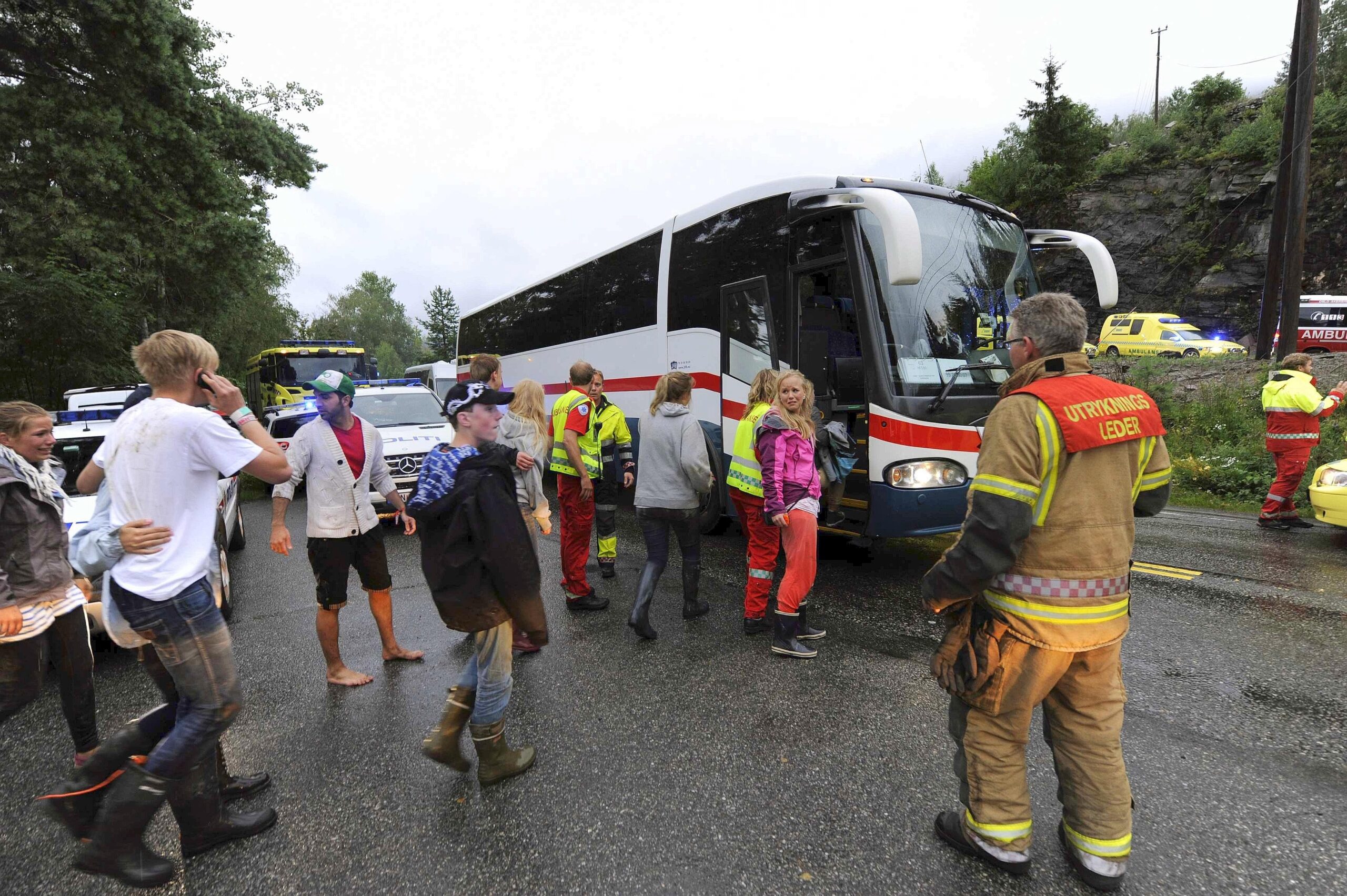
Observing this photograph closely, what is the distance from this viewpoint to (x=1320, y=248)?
28141mm

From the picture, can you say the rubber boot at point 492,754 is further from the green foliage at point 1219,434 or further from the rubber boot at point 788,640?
the green foliage at point 1219,434

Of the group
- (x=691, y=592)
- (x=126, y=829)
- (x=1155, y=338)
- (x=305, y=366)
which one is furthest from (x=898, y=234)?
(x=1155, y=338)

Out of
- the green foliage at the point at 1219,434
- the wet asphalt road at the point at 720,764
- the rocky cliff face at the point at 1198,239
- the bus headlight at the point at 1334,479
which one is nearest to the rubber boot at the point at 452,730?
the wet asphalt road at the point at 720,764

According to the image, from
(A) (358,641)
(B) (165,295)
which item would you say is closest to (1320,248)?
(A) (358,641)

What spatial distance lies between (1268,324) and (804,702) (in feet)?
45.9

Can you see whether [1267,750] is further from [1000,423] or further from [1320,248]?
[1320,248]

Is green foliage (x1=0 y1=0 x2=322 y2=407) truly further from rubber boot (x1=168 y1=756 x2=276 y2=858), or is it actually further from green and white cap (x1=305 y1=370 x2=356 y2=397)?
rubber boot (x1=168 y1=756 x2=276 y2=858)

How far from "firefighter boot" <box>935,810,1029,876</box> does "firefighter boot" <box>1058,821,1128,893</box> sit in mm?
166

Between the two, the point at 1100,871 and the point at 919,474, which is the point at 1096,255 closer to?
the point at 919,474

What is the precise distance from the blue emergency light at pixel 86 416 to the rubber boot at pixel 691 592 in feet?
17.5

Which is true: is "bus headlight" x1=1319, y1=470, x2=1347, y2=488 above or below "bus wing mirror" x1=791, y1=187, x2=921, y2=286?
below

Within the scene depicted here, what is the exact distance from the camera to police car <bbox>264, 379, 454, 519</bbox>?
8969 mm

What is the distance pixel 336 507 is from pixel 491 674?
1.75 metres

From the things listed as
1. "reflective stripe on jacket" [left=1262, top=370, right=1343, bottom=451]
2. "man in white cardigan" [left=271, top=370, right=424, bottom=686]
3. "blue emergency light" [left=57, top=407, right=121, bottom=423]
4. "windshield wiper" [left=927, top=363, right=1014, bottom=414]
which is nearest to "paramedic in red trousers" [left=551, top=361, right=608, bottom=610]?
"man in white cardigan" [left=271, top=370, right=424, bottom=686]
